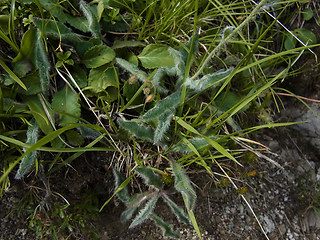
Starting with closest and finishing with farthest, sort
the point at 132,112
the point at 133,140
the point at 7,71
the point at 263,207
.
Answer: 1. the point at 7,71
2. the point at 133,140
3. the point at 132,112
4. the point at 263,207

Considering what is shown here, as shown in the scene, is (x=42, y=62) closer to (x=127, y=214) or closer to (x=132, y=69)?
(x=132, y=69)

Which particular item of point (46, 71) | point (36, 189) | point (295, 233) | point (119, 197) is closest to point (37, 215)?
point (36, 189)

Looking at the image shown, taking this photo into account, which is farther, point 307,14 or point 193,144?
point 307,14

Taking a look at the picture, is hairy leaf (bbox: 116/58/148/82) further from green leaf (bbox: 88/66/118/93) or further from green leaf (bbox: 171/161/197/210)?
green leaf (bbox: 171/161/197/210)

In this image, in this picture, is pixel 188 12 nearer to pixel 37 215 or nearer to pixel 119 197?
pixel 119 197

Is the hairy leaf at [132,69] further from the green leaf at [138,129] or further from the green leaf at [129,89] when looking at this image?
the green leaf at [138,129]

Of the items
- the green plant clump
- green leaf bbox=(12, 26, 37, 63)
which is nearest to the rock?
the green plant clump

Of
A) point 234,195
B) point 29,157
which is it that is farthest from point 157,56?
point 234,195

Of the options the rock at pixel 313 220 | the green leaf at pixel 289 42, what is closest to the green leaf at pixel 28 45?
the green leaf at pixel 289 42
